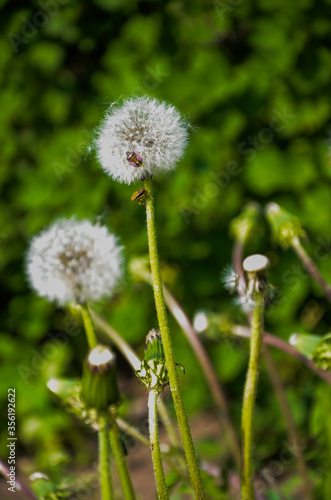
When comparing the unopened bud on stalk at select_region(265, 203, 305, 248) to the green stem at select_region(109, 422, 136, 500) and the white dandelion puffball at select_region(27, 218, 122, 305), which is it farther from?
the green stem at select_region(109, 422, 136, 500)

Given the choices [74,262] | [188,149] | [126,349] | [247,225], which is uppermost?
[188,149]

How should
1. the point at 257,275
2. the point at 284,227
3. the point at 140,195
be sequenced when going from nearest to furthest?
the point at 140,195, the point at 257,275, the point at 284,227

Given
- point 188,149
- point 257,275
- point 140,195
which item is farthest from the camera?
point 188,149

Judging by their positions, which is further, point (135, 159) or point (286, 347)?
point (286, 347)

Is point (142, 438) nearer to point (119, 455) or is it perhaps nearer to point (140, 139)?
point (119, 455)

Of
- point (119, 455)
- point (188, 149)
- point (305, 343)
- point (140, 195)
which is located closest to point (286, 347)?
point (305, 343)

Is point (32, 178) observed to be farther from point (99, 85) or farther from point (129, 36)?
point (129, 36)

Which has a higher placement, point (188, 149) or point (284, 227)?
point (188, 149)
